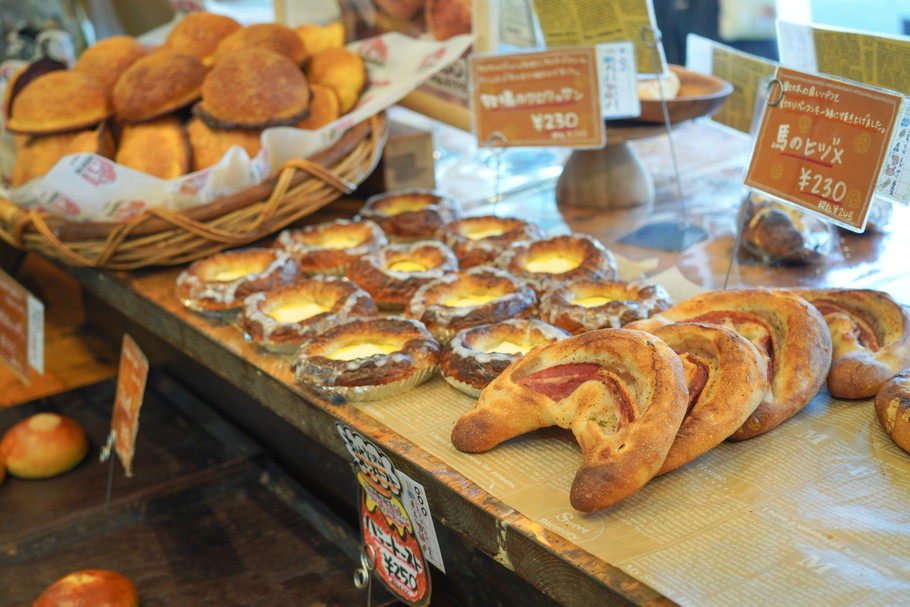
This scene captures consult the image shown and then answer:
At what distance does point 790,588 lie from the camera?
928mm

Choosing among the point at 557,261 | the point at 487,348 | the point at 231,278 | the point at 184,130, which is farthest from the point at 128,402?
the point at 557,261

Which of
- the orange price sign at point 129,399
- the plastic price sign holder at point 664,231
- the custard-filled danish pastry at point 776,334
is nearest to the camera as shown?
the custard-filled danish pastry at point 776,334

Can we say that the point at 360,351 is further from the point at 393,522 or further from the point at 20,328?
the point at 20,328

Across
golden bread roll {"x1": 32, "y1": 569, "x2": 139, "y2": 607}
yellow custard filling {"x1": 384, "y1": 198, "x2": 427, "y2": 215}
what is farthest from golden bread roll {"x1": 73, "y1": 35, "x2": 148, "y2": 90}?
golden bread roll {"x1": 32, "y1": 569, "x2": 139, "y2": 607}

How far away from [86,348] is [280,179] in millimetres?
1198

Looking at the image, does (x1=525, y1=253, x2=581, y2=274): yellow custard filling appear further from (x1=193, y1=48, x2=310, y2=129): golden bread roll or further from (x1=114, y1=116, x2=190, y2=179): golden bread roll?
(x1=114, y1=116, x2=190, y2=179): golden bread roll

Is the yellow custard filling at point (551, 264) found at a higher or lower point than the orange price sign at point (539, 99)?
lower

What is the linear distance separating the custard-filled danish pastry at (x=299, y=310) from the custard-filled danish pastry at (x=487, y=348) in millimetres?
274

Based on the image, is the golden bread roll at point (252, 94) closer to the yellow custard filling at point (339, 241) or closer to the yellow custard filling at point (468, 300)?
the yellow custard filling at point (339, 241)

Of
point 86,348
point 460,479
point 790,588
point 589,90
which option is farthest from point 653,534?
point 86,348

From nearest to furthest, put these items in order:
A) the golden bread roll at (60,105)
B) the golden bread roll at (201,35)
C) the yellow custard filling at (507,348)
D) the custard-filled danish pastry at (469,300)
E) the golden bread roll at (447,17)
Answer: the yellow custard filling at (507,348), the custard-filled danish pastry at (469,300), the golden bread roll at (60,105), the golden bread roll at (447,17), the golden bread roll at (201,35)

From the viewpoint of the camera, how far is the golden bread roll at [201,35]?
2.48 metres

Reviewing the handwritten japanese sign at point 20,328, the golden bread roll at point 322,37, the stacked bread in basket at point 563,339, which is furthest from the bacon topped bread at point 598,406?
the golden bread roll at point 322,37

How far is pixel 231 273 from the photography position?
1975 millimetres
